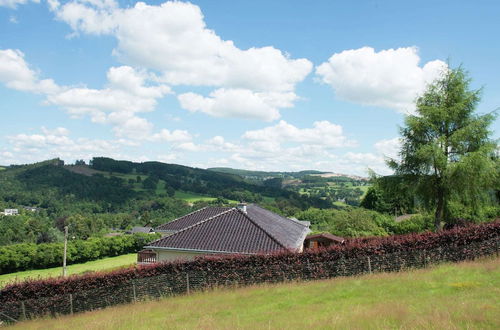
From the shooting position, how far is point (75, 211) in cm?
17338

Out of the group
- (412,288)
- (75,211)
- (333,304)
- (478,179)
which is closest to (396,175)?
(478,179)

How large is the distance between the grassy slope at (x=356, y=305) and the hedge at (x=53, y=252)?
134ft

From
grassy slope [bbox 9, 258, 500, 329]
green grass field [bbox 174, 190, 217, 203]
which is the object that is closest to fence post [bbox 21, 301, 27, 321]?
grassy slope [bbox 9, 258, 500, 329]

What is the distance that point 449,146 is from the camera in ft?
68.3

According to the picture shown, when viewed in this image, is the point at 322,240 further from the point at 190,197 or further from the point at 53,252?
the point at 190,197

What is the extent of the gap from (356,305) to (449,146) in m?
14.1

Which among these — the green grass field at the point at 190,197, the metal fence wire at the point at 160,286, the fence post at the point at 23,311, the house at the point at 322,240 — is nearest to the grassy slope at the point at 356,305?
the metal fence wire at the point at 160,286

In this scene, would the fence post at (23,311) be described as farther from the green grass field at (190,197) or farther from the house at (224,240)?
the green grass field at (190,197)

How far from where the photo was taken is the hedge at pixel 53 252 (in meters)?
51.9

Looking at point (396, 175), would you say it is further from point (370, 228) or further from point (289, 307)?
point (370, 228)

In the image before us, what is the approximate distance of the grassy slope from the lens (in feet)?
25.3

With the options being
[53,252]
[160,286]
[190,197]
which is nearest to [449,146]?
[160,286]

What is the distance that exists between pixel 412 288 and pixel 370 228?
1085 inches

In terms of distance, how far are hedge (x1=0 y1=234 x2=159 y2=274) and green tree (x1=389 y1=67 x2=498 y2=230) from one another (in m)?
52.3
